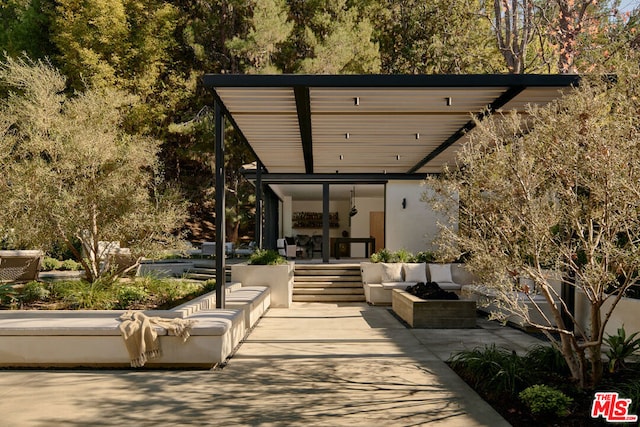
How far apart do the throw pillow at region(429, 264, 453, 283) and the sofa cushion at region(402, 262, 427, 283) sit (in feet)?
0.56

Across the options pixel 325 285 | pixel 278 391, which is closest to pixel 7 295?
pixel 278 391

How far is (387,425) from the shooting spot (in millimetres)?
3803

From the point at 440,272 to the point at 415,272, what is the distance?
53 cm

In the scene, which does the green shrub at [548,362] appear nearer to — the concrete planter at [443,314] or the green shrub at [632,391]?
the green shrub at [632,391]

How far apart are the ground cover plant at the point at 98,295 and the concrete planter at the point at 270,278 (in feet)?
7.41

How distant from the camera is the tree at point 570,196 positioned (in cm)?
370

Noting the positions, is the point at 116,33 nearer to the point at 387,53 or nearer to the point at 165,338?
the point at 387,53

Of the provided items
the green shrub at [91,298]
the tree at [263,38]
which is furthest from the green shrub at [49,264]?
the tree at [263,38]

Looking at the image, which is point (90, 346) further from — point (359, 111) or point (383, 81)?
point (359, 111)

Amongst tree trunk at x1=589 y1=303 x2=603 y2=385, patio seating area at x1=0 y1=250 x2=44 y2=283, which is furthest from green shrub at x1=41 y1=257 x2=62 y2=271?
tree trunk at x1=589 y1=303 x2=603 y2=385

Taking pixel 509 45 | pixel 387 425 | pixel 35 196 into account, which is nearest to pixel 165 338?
pixel 387 425

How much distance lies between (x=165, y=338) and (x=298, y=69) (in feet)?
55.9

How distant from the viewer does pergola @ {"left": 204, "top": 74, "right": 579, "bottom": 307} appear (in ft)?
21.6

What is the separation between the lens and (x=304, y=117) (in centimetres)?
818
